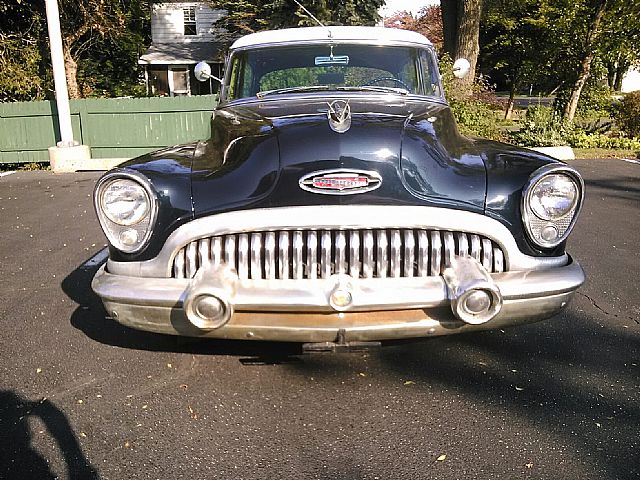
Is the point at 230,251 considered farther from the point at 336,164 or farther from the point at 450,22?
the point at 450,22

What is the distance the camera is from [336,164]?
251cm

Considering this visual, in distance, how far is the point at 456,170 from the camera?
2637mm

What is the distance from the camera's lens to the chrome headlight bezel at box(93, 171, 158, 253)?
2.58 metres

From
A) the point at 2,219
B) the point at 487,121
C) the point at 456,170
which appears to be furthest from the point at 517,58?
the point at 456,170

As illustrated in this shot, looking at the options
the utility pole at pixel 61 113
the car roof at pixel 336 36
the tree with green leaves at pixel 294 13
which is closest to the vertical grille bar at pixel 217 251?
the car roof at pixel 336 36

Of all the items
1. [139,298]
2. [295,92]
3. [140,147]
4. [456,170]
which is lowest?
[140,147]

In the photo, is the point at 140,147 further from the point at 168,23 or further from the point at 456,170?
the point at 168,23

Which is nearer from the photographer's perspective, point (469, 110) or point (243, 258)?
point (243, 258)

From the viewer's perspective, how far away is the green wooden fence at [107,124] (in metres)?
12.2

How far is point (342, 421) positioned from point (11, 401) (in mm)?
1547

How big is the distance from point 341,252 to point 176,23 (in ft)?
81.3

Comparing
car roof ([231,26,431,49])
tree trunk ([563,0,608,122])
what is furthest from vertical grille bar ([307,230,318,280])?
tree trunk ([563,0,608,122])

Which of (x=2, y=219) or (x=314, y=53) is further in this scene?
(x=2, y=219)

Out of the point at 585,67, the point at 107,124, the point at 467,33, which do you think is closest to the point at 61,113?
the point at 107,124
